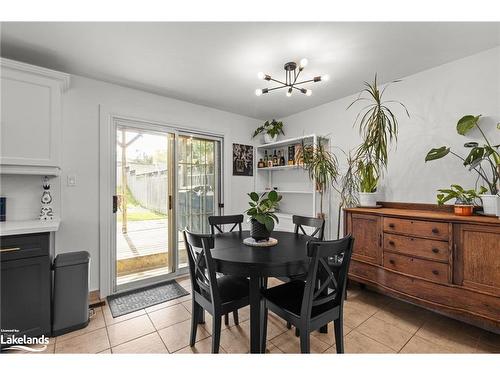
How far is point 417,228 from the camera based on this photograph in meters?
2.05

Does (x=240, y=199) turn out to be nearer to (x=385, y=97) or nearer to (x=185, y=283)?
(x=185, y=283)

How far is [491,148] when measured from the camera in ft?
6.19

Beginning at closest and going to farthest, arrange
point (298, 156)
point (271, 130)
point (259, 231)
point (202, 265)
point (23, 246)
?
point (202, 265)
point (23, 246)
point (259, 231)
point (298, 156)
point (271, 130)

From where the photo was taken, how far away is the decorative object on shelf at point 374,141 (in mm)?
2383

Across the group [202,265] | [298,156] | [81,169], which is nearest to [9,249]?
[81,169]

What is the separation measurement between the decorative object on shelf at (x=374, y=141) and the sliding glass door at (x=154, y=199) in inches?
89.2

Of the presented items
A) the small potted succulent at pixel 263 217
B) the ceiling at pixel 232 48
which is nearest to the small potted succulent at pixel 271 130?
the ceiling at pixel 232 48

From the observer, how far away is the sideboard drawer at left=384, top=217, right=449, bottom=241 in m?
1.91

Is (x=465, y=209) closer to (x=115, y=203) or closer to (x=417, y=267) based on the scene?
(x=417, y=267)

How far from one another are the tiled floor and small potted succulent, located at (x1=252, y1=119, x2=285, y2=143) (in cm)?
265

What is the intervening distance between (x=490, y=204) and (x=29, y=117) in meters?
3.99

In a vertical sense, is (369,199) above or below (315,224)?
above

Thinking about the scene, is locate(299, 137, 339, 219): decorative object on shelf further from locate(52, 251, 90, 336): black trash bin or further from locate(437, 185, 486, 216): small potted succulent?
locate(52, 251, 90, 336): black trash bin
